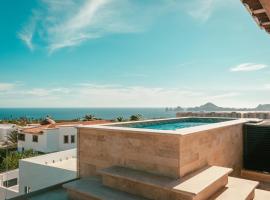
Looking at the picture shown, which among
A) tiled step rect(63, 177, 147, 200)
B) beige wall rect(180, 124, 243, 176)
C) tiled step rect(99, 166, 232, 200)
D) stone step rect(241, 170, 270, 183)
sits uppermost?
beige wall rect(180, 124, 243, 176)

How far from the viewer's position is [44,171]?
1412 cm

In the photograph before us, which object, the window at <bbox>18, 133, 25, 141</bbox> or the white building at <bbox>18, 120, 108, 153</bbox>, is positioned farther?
the window at <bbox>18, 133, 25, 141</bbox>

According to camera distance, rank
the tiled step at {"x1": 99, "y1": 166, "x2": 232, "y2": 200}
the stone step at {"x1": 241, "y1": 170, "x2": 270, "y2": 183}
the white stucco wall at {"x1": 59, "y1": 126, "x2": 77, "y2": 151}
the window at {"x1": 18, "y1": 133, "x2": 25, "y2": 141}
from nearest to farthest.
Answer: the tiled step at {"x1": 99, "y1": 166, "x2": 232, "y2": 200} → the stone step at {"x1": 241, "y1": 170, "x2": 270, "y2": 183} → the white stucco wall at {"x1": 59, "y1": 126, "x2": 77, "y2": 151} → the window at {"x1": 18, "y1": 133, "x2": 25, "y2": 141}

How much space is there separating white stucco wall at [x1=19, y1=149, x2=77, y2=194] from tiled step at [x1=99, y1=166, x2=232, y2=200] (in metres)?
6.28

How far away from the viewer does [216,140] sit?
859 cm

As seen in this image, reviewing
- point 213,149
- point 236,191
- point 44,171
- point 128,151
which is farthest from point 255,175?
point 44,171

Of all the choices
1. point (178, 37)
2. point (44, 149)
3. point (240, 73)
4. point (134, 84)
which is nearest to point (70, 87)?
point (134, 84)

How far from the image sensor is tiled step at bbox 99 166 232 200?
5.62 metres

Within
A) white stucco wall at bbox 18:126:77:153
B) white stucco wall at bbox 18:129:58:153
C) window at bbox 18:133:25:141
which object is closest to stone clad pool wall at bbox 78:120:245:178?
white stucco wall at bbox 18:126:77:153

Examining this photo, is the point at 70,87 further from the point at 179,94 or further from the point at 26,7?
the point at 26,7

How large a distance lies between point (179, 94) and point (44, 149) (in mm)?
57941

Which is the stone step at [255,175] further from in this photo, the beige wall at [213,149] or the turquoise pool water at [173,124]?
the turquoise pool water at [173,124]

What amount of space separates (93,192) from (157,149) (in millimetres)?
2071

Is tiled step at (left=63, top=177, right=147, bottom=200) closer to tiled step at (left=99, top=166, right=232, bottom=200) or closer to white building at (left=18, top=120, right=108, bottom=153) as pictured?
tiled step at (left=99, top=166, right=232, bottom=200)
